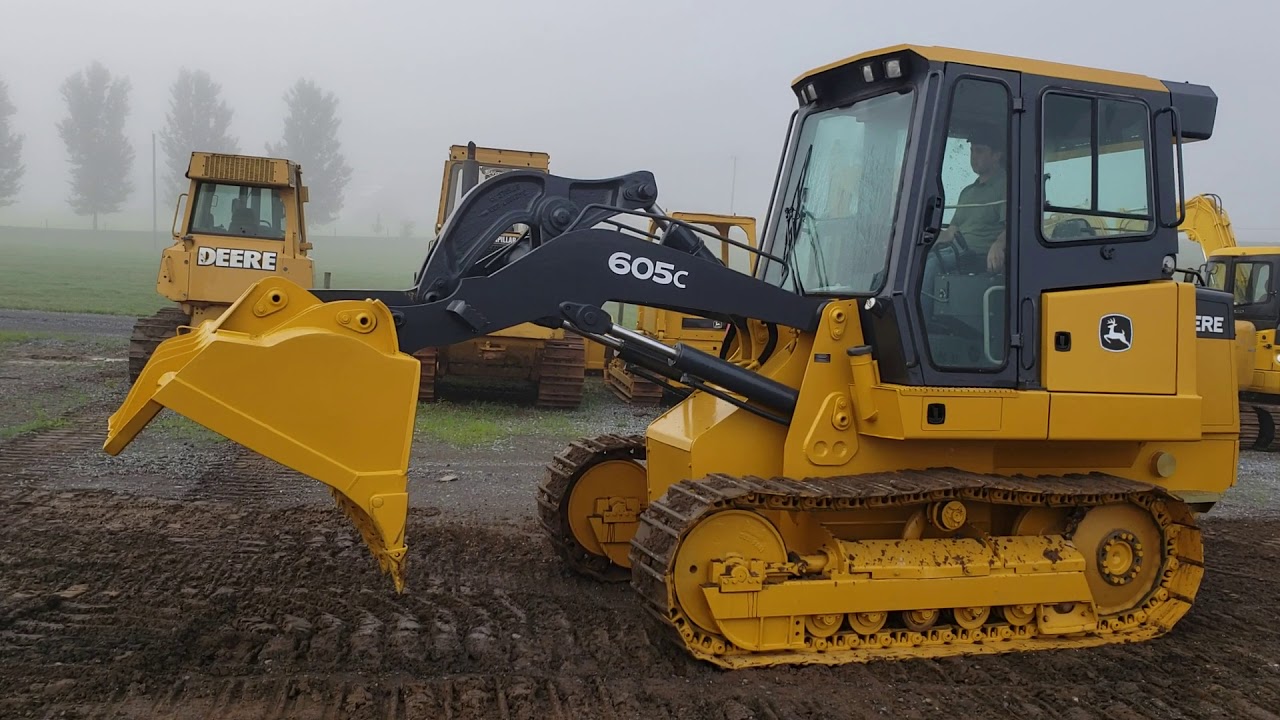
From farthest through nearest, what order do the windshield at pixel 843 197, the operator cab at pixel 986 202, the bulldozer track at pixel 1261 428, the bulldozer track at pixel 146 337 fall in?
the bulldozer track at pixel 1261 428
the bulldozer track at pixel 146 337
the windshield at pixel 843 197
the operator cab at pixel 986 202

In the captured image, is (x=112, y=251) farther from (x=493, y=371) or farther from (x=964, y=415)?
(x=964, y=415)

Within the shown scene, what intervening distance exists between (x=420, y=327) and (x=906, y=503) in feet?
8.80

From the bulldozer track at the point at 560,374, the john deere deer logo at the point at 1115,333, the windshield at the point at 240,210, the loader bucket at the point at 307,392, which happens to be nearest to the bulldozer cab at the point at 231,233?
the windshield at the point at 240,210

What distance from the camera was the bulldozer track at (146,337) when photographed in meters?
14.8

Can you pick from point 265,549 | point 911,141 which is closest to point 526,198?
point 911,141

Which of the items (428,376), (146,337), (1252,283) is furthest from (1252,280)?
(146,337)

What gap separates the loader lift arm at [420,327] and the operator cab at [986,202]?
53 cm

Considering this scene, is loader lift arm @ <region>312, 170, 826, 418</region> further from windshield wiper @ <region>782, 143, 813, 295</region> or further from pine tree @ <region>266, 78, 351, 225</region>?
pine tree @ <region>266, 78, 351, 225</region>

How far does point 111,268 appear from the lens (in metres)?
54.4

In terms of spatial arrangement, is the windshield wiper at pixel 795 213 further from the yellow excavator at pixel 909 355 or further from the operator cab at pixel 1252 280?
the operator cab at pixel 1252 280

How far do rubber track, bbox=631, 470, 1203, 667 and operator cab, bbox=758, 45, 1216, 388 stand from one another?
1.90ft

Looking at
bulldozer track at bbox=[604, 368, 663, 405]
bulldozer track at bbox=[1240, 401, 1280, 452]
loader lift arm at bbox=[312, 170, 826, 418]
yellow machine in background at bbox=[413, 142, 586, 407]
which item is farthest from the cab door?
bulldozer track at bbox=[1240, 401, 1280, 452]

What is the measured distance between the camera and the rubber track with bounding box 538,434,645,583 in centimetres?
695

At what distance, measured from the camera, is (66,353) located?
61.5 ft
